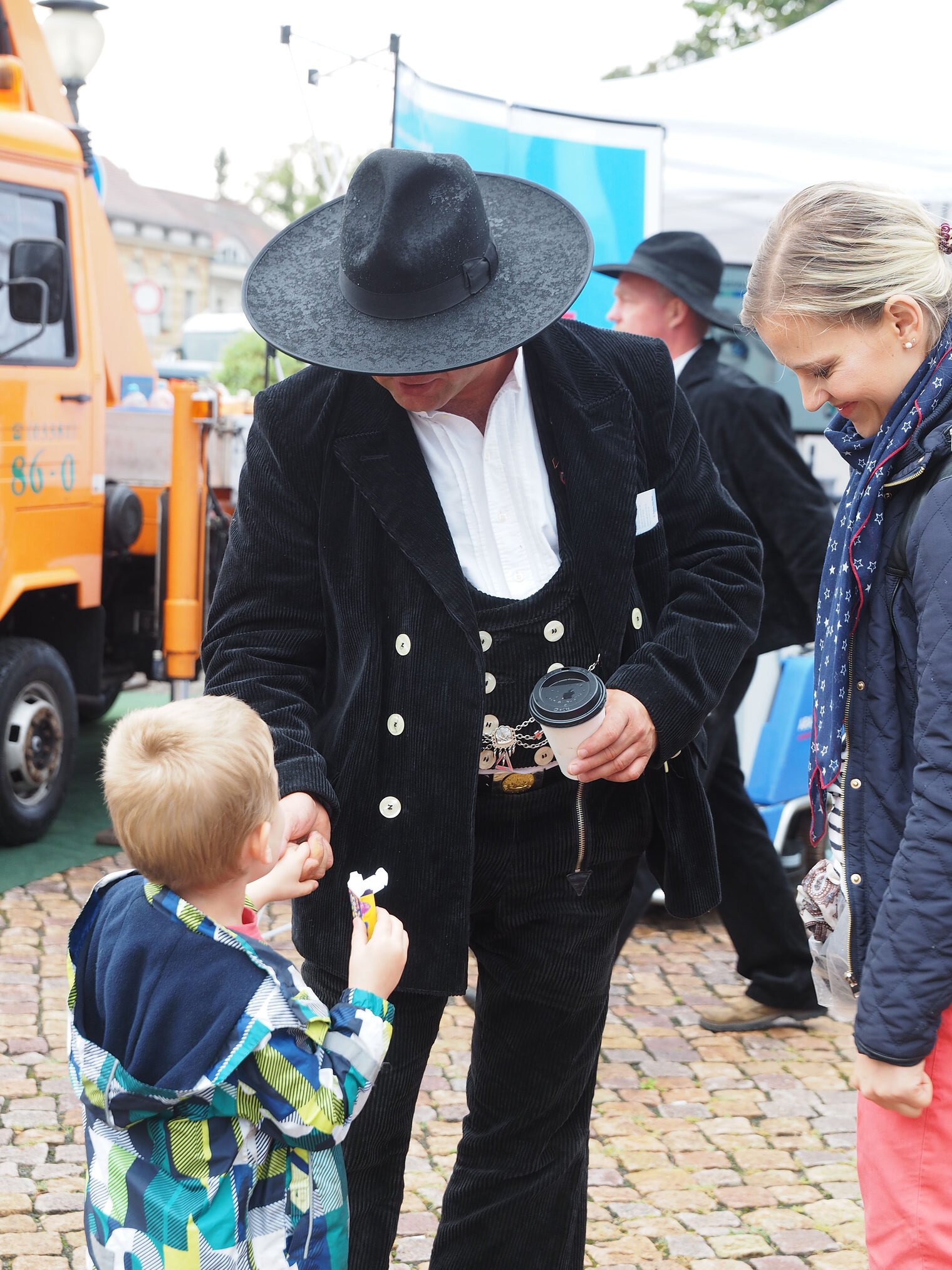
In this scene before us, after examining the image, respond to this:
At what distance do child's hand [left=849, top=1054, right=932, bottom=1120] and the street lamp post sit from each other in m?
6.80

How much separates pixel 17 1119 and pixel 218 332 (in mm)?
30602

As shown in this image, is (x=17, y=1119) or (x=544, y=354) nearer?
(x=544, y=354)

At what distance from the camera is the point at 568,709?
1938 mm

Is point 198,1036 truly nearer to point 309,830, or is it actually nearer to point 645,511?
point 309,830

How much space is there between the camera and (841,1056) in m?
4.10

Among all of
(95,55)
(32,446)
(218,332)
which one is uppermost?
(95,55)

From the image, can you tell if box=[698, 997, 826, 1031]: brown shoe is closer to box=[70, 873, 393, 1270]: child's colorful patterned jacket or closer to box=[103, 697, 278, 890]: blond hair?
box=[70, 873, 393, 1270]: child's colorful patterned jacket

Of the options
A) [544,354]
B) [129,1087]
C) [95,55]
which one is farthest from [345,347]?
[95,55]

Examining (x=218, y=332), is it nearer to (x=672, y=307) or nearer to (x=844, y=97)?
(x=844, y=97)

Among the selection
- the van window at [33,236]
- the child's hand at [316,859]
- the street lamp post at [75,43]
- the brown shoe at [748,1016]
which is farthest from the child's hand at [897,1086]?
the street lamp post at [75,43]

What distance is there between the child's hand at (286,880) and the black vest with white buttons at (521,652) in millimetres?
343

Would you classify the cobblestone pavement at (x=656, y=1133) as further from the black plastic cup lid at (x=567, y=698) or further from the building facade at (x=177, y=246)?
the building facade at (x=177, y=246)

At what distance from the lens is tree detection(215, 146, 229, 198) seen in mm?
99625

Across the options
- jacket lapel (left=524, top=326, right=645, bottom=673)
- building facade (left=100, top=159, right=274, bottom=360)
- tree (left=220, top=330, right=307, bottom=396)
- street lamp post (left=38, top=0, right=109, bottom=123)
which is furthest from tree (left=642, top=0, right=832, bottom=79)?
building facade (left=100, top=159, right=274, bottom=360)
